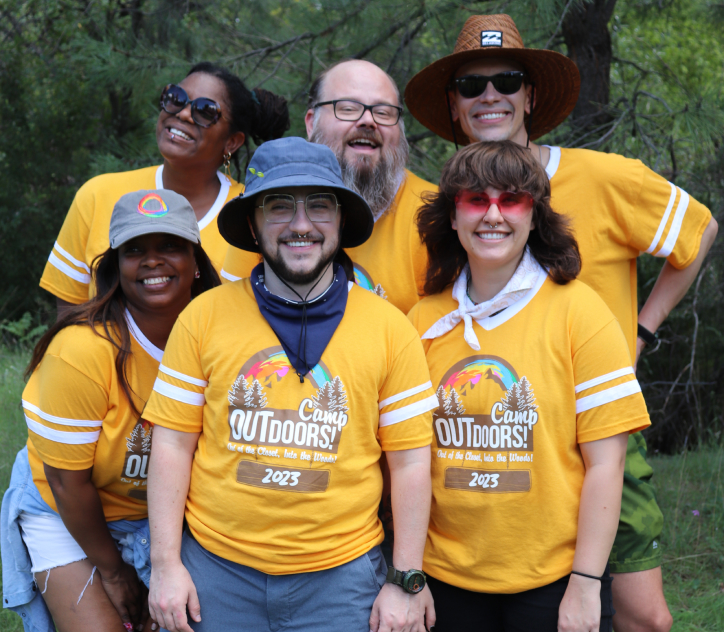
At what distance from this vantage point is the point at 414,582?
6.88 ft

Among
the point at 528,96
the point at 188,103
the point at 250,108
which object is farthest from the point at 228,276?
the point at 528,96

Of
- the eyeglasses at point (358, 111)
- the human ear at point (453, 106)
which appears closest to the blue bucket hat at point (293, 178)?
the eyeglasses at point (358, 111)

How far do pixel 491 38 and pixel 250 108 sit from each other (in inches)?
51.3

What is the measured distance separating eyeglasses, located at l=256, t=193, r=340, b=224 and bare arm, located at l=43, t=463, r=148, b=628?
3.50ft

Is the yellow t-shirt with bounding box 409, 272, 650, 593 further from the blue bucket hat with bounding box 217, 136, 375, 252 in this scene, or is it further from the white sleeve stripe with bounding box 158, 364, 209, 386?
the white sleeve stripe with bounding box 158, 364, 209, 386

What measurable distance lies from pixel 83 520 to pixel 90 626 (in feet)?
1.31

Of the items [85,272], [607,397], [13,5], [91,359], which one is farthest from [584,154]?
[13,5]

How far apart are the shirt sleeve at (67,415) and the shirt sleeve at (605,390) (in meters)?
1.53

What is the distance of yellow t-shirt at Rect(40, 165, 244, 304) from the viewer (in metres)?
3.19

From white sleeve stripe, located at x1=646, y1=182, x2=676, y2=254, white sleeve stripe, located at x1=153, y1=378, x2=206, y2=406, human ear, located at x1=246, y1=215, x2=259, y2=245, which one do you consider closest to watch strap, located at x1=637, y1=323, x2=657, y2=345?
white sleeve stripe, located at x1=646, y1=182, x2=676, y2=254

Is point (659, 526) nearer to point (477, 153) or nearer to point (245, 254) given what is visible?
point (477, 153)

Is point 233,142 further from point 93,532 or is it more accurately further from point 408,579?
point 408,579

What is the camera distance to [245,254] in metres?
2.85

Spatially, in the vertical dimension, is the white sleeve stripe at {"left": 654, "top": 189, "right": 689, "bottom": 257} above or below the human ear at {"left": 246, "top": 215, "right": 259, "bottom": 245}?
below
